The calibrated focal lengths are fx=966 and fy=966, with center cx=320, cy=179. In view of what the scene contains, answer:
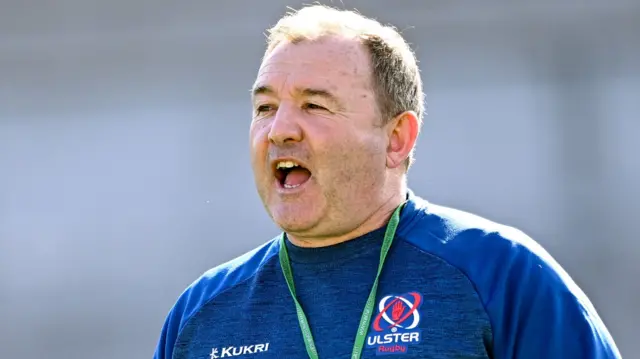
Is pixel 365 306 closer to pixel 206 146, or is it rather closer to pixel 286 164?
pixel 286 164

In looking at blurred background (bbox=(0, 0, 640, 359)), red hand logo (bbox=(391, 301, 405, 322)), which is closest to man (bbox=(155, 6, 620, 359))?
red hand logo (bbox=(391, 301, 405, 322))

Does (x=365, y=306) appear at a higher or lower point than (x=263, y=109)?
lower

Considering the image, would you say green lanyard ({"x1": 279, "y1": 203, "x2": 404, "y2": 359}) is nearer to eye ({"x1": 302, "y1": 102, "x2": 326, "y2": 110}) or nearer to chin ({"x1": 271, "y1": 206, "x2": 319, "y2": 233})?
chin ({"x1": 271, "y1": 206, "x2": 319, "y2": 233})

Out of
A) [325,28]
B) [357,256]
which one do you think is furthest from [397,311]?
[325,28]

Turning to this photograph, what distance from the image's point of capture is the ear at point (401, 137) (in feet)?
6.70

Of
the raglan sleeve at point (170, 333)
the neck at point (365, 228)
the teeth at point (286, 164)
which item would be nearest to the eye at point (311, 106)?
the teeth at point (286, 164)

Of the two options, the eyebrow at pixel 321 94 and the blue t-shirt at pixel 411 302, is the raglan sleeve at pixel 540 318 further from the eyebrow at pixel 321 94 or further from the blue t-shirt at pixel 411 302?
the eyebrow at pixel 321 94

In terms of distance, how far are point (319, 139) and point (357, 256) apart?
0.25 metres

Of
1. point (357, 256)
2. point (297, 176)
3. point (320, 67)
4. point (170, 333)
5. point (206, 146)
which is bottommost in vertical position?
point (170, 333)

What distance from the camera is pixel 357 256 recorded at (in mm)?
1931

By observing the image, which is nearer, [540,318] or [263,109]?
[540,318]

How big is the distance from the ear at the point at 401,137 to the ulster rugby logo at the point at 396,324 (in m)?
0.33

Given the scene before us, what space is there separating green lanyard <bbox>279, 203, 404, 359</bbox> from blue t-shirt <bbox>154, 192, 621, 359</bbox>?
1 cm

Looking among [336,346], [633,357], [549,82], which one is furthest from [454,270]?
[549,82]
